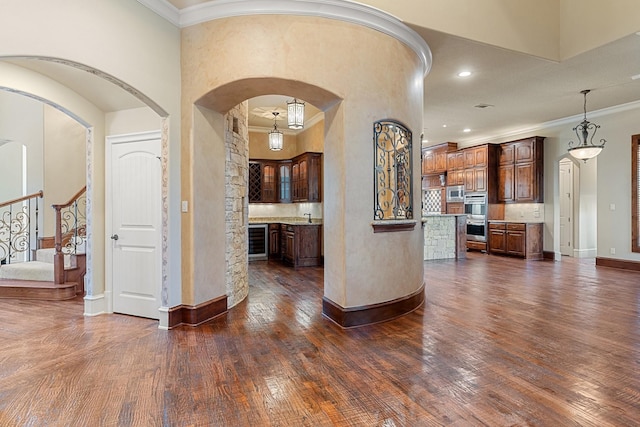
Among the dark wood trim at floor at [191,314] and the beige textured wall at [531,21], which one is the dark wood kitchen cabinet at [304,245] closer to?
the dark wood trim at floor at [191,314]

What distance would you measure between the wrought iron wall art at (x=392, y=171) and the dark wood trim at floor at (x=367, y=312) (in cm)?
93

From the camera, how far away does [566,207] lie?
8953 mm

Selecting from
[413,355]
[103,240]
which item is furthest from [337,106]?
[103,240]

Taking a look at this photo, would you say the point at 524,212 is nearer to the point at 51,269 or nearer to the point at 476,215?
the point at 476,215

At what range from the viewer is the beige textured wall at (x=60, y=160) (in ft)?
19.0

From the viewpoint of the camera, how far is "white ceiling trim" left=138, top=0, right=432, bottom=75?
3275 mm

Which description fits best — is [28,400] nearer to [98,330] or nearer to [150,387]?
[150,387]

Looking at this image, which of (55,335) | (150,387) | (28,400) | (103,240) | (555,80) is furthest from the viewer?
(555,80)

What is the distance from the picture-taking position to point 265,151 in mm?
9000

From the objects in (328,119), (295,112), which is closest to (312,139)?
(295,112)

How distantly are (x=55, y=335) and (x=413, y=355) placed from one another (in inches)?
132

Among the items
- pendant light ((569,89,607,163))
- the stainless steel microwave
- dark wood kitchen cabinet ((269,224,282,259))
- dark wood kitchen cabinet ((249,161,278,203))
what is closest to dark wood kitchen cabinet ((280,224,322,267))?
dark wood kitchen cabinet ((269,224,282,259))

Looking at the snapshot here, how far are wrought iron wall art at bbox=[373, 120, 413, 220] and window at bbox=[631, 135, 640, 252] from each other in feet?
17.7

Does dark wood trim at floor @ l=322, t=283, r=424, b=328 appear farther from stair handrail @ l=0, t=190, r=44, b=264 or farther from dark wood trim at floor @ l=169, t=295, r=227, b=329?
stair handrail @ l=0, t=190, r=44, b=264
